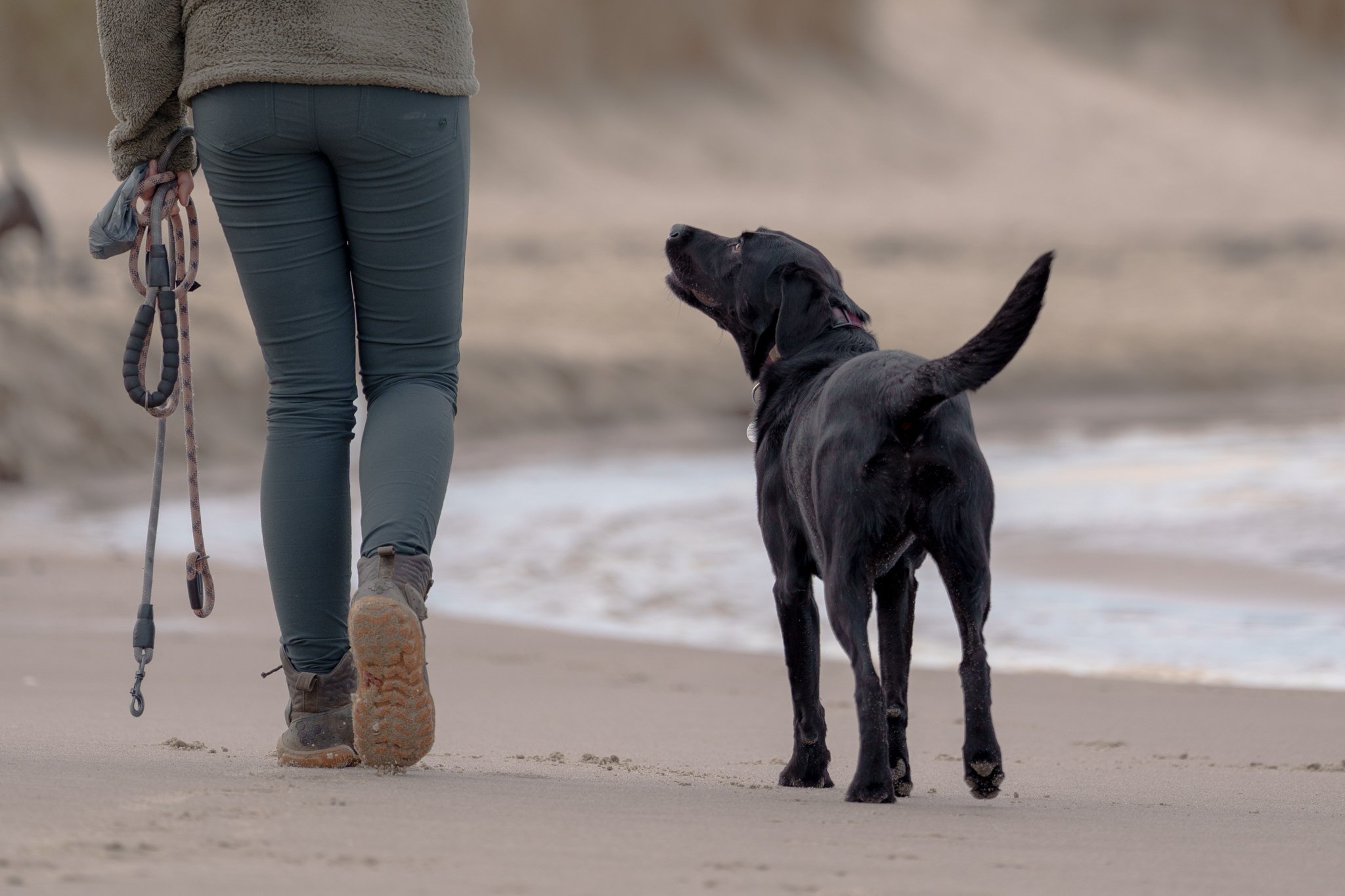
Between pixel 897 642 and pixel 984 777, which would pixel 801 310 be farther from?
pixel 984 777

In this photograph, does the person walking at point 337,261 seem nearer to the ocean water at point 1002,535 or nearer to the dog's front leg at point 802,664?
the dog's front leg at point 802,664

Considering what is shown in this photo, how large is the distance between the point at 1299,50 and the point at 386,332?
5675cm

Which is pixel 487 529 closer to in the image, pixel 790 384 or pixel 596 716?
pixel 596 716

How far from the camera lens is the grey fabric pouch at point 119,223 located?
3242 mm

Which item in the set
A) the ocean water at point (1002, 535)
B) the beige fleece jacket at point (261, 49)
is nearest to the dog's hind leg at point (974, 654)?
the beige fleece jacket at point (261, 49)

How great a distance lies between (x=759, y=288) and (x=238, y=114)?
1.31 meters

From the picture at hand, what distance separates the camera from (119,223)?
10.7 ft

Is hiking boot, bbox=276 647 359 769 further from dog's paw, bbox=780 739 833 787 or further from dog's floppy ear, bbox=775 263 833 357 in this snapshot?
dog's floppy ear, bbox=775 263 833 357

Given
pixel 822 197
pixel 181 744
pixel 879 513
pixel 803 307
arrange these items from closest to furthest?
pixel 879 513 → pixel 181 744 → pixel 803 307 → pixel 822 197

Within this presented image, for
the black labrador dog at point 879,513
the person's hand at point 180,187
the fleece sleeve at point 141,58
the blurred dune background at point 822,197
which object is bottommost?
the black labrador dog at point 879,513

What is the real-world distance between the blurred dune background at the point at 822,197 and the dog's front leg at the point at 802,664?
774 centimetres

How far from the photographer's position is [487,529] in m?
8.82

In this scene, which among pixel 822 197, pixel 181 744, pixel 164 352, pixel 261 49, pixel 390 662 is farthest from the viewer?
pixel 822 197

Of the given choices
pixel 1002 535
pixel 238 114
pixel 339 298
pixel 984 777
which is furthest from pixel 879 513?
pixel 1002 535
